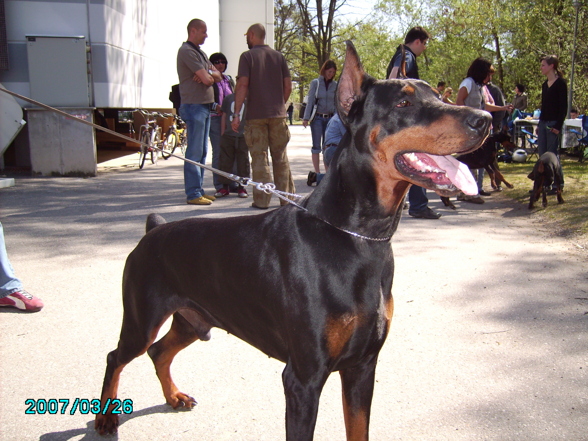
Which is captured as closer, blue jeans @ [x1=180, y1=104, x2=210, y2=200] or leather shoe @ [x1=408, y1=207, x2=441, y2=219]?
leather shoe @ [x1=408, y1=207, x2=441, y2=219]

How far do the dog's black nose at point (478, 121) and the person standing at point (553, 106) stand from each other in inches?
316

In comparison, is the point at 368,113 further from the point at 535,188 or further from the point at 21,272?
the point at 535,188

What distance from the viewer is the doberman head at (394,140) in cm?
204

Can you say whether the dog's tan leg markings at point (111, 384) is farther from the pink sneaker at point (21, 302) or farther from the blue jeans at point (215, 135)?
the blue jeans at point (215, 135)

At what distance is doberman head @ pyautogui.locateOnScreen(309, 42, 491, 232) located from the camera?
6.70 ft

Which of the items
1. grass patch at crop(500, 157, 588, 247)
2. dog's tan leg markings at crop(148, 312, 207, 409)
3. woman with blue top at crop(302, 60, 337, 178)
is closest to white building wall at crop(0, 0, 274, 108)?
woman with blue top at crop(302, 60, 337, 178)

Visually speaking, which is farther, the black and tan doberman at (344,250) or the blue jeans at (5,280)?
the blue jeans at (5,280)

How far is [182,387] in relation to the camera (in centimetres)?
330

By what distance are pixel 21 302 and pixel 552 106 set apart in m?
8.57

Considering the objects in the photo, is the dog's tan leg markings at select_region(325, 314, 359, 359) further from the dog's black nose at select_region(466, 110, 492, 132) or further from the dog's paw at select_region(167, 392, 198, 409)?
the dog's paw at select_region(167, 392, 198, 409)

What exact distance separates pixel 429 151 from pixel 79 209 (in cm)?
707

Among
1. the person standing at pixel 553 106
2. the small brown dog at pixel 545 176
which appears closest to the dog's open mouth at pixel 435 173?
the small brown dog at pixel 545 176

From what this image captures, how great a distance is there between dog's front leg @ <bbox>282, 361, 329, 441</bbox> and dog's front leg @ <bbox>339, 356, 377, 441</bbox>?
29cm

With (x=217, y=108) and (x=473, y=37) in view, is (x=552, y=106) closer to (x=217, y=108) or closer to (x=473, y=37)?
(x=217, y=108)
